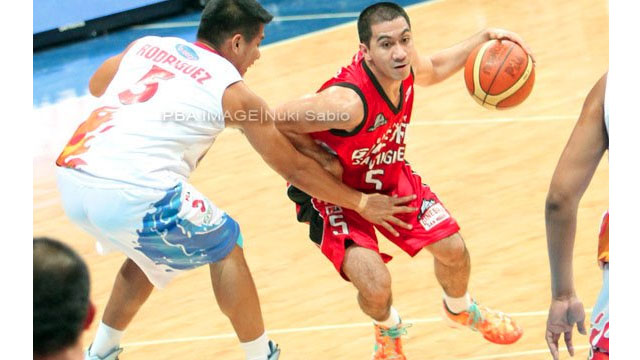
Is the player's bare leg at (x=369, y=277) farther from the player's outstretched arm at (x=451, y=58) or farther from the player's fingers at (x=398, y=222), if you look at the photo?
the player's outstretched arm at (x=451, y=58)

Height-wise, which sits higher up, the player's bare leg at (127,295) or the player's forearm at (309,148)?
the player's forearm at (309,148)

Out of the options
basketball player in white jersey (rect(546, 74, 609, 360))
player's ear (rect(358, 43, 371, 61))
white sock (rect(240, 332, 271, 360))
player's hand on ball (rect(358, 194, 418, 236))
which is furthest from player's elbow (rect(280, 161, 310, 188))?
basketball player in white jersey (rect(546, 74, 609, 360))

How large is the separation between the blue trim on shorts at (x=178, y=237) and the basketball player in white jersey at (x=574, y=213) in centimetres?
190

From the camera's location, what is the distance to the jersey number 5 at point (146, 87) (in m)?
5.16

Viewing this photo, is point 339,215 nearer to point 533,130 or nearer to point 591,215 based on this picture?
point 591,215

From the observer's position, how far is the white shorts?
4.98 metres

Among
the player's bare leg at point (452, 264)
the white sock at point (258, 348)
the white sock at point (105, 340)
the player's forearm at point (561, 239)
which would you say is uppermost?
the player's forearm at point (561, 239)

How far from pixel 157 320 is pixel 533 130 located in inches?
147

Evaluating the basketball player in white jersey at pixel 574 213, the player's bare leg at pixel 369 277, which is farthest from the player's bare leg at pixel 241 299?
the basketball player in white jersey at pixel 574 213

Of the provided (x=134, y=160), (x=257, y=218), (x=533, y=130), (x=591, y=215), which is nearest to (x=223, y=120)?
(x=134, y=160)

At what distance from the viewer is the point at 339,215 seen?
579 cm

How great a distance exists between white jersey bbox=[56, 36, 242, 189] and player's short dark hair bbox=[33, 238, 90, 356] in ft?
7.74

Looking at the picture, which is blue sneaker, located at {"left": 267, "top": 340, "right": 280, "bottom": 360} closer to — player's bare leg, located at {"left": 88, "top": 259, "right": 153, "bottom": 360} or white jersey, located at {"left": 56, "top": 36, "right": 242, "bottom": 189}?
player's bare leg, located at {"left": 88, "top": 259, "right": 153, "bottom": 360}

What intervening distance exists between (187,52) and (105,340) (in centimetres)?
149
